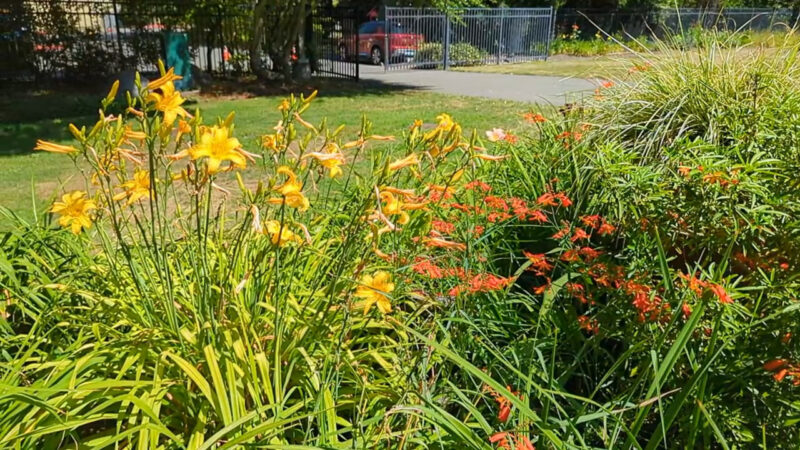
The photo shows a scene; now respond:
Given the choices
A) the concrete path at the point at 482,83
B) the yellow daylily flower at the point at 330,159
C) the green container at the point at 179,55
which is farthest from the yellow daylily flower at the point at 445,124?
the green container at the point at 179,55

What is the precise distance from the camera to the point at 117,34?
13.1 metres

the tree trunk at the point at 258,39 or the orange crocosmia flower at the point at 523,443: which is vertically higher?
the tree trunk at the point at 258,39

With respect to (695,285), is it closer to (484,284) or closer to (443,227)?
(484,284)

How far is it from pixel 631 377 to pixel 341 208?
60.3 inches

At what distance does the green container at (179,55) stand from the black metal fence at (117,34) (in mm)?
261

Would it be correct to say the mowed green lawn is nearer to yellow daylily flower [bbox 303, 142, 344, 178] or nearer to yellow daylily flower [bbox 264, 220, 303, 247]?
yellow daylily flower [bbox 264, 220, 303, 247]

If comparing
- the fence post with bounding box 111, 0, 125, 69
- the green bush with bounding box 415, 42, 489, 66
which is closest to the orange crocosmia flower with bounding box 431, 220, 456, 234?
the fence post with bounding box 111, 0, 125, 69

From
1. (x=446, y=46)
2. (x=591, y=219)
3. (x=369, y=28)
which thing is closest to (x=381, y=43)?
(x=369, y=28)

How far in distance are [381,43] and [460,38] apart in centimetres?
268

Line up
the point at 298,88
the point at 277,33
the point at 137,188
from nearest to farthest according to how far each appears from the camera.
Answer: the point at 137,188
the point at 298,88
the point at 277,33

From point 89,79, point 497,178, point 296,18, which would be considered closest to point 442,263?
→ point 497,178

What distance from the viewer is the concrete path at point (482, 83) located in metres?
12.0

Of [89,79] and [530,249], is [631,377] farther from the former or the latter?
[89,79]

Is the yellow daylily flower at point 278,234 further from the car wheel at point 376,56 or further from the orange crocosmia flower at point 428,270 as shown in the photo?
the car wheel at point 376,56
